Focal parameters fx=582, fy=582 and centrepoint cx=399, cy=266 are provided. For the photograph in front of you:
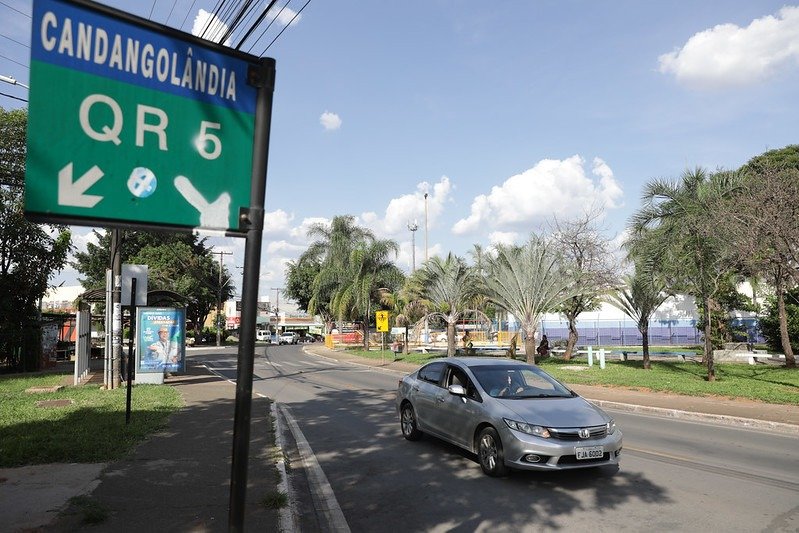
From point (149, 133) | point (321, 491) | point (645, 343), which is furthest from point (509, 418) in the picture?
point (645, 343)

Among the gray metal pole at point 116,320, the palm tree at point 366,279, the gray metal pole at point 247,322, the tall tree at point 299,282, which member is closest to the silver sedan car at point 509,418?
the gray metal pole at point 247,322

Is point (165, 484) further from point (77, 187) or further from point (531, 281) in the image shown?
point (531, 281)

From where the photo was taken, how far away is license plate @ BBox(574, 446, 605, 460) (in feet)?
23.1

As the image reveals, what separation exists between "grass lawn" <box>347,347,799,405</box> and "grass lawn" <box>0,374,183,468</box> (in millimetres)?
13119

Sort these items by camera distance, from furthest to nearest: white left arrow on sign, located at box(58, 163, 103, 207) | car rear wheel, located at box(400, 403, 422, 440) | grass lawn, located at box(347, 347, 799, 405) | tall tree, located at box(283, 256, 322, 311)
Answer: tall tree, located at box(283, 256, 322, 311)
grass lawn, located at box(347, 347, 799, 405)
car rear wheel, located at box(400, 403, 422, 440)
white left arrow on sign, located at box(58, 163, 103, 207)

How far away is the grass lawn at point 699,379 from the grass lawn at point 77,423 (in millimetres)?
13119

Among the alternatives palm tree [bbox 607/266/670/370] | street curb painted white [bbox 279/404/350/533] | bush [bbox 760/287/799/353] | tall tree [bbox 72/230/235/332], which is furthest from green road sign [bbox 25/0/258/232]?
tall tree [bbox 72/230/235/332]

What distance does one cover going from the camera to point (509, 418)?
24.3 feet

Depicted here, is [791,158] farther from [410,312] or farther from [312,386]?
[312,386]

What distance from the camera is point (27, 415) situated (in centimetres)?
1131

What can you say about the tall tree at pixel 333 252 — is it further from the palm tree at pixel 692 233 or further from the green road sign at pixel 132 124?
the green road sign at pixel 132 124

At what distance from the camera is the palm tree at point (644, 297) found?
75.0 feet

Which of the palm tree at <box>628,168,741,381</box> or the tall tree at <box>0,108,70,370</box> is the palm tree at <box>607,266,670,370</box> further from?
the tall tree at <box>0,108,70,370</box>

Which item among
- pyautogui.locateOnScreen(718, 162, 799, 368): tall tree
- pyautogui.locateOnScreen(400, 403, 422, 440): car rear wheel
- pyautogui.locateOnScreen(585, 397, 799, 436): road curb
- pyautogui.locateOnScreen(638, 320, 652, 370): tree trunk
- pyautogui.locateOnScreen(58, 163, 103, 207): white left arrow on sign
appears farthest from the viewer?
pyautogui.locateOnScreen(638, 320, 652, 370): tree trunk
